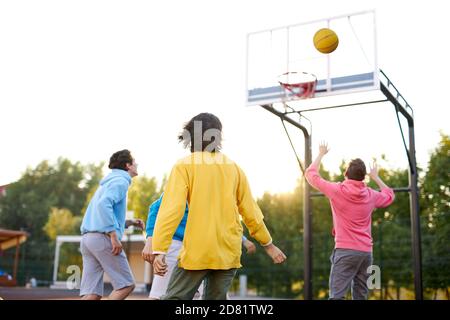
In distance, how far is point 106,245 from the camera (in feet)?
14.8

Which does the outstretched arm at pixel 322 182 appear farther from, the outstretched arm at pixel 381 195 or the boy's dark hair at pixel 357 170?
the outstretched arm at pixel 381 195

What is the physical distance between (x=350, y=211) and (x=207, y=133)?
205 centimetres

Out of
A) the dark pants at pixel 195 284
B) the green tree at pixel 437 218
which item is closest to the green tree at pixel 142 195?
the green tree at pixel 437 218

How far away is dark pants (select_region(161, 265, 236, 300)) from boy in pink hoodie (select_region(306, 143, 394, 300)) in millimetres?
1916

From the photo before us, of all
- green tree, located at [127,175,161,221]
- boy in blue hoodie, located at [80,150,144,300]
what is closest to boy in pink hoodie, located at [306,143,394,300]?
boy in blue hoodie, located at [80,150,144,300]

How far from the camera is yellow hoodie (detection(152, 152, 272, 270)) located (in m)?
3.03

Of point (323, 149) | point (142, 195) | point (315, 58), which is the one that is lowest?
point (323, 149)

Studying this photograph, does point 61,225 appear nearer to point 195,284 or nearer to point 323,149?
point 323,149

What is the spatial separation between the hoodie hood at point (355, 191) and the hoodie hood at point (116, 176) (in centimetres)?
186

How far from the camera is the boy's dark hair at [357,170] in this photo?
15.8 feet

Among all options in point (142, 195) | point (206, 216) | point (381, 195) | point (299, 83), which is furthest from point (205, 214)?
point (142, 195)
